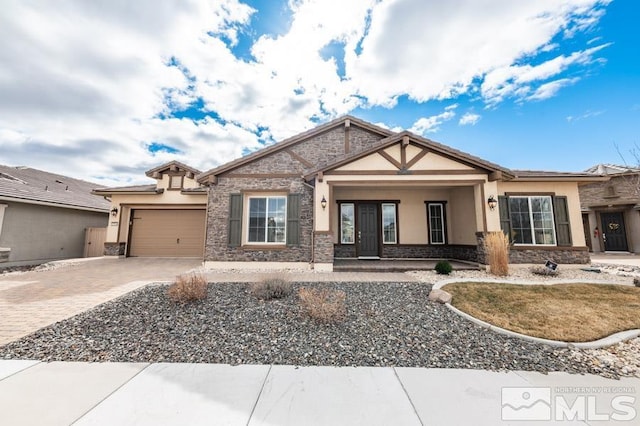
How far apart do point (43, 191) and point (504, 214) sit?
2134 centimetres

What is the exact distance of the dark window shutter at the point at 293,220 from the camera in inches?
352

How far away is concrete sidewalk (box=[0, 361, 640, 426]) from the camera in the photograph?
201cm

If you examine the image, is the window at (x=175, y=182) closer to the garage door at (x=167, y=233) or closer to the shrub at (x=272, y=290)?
the garage door at (x=167, y=233)

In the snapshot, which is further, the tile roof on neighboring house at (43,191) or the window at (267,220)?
the tile roof on neighboring house at (43,191)

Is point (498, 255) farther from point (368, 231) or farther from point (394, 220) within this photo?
point (368, 231)

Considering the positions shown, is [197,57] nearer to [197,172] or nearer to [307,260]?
[197,172]

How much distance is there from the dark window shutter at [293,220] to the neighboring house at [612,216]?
16114mm

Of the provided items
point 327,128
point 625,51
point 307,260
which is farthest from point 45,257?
point 625,51

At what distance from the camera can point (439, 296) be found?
4.91 meters

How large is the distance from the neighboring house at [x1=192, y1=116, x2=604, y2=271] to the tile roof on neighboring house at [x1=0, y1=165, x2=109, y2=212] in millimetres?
8046

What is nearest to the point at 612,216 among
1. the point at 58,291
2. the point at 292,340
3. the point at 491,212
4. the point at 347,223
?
the point at 491,212

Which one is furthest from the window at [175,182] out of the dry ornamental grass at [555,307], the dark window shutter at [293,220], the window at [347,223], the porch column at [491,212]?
the porch column at [491,212]

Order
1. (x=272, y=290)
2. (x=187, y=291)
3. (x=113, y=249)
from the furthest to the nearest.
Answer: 1. (x=113, y=249)
2. (x=272, y=290)
3. (x=187, y=291)

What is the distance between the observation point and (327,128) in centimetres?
999
